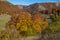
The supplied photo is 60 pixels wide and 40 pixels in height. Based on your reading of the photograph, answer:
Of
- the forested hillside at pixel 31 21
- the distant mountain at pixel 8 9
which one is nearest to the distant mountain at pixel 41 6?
the forested hillside at pixel 31 21

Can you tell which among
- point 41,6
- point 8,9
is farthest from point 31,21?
point 8,9

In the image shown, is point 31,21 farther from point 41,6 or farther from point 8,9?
point 8,9

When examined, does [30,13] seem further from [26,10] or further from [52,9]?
[52,9]

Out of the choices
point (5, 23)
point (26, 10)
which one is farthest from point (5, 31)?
point (26, 10)

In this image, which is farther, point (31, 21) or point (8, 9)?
point (31, 21)

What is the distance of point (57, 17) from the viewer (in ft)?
12.3

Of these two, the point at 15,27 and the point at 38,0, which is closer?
the point at 15,27

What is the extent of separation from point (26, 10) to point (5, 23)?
67 cm

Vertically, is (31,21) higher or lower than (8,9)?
lower

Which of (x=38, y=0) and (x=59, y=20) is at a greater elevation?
(x=38, y=0)

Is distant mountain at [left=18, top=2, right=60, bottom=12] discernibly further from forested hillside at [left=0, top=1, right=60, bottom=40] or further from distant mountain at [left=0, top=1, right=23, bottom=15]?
distant mountain at [left=0, top=1, right=23, bottom=15]

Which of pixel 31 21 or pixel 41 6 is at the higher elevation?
pixel 41 6

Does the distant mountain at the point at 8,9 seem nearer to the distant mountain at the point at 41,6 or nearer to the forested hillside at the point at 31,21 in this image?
the forested hillside at the point at 31,21

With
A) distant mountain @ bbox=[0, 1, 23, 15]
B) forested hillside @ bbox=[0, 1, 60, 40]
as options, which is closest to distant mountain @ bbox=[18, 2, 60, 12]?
forested hillside @ bbox=[0, 1, 60, 40]
